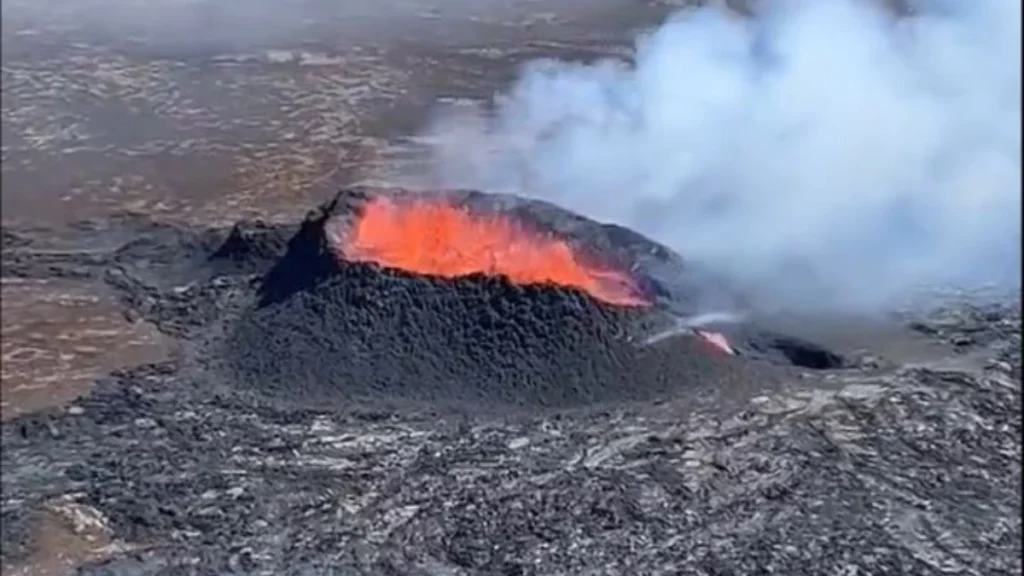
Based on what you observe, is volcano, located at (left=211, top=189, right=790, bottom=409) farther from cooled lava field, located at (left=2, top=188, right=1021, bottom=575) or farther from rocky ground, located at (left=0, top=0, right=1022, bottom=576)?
rocky ground, located at (left=0, top=0, right=1022, bottom=576)

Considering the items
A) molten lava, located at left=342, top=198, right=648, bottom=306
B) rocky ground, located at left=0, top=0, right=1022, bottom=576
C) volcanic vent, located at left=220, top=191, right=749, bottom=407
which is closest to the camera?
rocky ground, located at left=0, top=0, right=1022, bottom=576

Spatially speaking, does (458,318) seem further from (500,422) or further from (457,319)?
(500,422)

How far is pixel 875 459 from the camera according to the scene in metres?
12.4

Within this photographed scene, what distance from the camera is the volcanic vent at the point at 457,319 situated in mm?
13555

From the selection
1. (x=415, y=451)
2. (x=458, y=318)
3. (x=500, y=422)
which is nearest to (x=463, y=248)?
(x=458, y=318)

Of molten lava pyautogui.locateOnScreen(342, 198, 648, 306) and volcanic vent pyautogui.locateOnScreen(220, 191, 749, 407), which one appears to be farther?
molten lava pyautogui.locateOnScreen(342, 198, 648, 306)

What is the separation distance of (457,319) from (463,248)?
1.08 metres

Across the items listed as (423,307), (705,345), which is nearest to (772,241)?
(705,345)

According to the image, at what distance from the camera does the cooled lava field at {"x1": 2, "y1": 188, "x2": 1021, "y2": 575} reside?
11.3 metres

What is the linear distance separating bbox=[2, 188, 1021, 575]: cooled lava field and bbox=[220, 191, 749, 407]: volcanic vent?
0.02 metres

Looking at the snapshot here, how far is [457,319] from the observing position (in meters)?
13.9

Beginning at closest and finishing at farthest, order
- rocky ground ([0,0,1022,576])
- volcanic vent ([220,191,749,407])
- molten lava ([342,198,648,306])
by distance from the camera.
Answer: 1. rocky ground ([0,0,1022,576])
2. volcanic vent ([220,191,749,407])
3. molten lava ([342,198,648,306])

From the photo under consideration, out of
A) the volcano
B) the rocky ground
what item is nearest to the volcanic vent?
the volcano

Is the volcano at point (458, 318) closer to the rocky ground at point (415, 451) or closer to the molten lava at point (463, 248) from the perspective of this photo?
the molten lava at point (463, 248)
